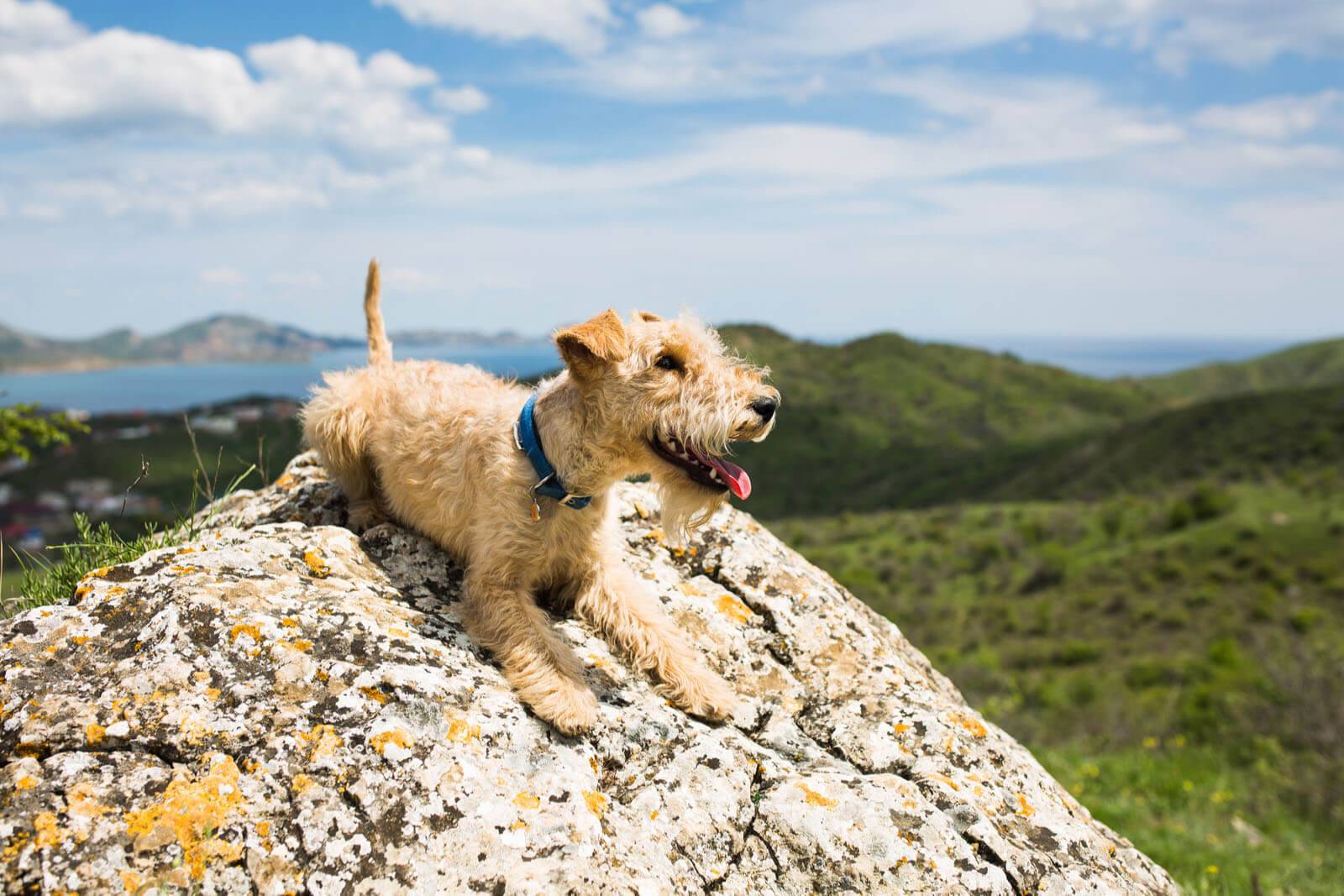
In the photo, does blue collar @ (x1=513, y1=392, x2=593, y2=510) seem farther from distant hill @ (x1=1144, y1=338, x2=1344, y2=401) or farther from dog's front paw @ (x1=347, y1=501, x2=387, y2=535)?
distant hill @ (x1=1144, y1=338, x2=1344, y2=401)

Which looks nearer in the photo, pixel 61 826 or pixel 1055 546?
pixel 61 826

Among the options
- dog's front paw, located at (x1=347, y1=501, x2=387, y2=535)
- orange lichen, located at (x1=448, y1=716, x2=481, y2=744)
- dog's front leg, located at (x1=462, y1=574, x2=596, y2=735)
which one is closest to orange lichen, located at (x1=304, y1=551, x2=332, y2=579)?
dog's front leg, located at (x1=462, y1=574, x2=596, y2=735)

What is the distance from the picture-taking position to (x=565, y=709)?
363cm

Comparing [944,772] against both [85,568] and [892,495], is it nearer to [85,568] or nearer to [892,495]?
[85,568]

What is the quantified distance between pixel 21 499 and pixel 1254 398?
142 metres

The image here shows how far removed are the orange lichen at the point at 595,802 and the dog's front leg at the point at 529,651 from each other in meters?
0.34

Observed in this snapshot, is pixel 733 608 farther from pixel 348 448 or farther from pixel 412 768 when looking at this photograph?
pixel 348 448

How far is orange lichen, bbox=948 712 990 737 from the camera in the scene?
441 cm

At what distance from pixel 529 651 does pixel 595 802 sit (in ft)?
3.04

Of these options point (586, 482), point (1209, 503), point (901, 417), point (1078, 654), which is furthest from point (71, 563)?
point (901, 417)

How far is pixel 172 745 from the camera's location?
9.52 ft

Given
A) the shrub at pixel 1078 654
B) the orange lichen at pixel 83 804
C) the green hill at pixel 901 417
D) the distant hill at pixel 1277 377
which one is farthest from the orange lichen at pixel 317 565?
the distant hill at pixel 1277 377

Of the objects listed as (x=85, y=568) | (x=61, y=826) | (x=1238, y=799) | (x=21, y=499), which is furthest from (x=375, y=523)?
(x=21, y=499)

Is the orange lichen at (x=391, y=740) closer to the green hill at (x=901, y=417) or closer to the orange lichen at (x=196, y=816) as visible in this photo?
the orange lichen at (x=196, y=816)
